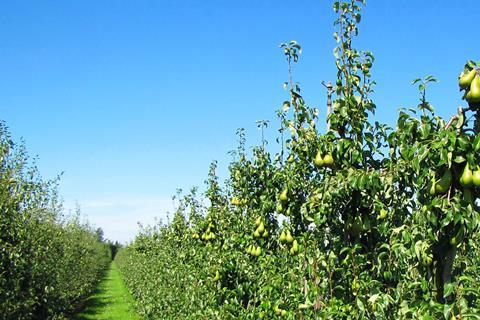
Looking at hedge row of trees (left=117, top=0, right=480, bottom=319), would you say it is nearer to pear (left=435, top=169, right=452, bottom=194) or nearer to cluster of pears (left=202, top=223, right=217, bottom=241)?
pear (left=435, top=169, right=452, bottom=194)

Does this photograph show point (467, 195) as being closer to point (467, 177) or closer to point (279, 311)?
point (467, 177)

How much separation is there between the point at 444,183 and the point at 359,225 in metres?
0.94

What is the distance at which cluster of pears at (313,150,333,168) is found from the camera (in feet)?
11.0

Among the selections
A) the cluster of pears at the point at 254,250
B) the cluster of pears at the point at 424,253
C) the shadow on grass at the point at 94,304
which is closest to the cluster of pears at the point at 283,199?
the cluster of pears at the point at 254,250

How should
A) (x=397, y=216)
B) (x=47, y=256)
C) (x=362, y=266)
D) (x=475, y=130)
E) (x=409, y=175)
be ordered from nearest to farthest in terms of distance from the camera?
1. (x=475, y=130)
2. (x=409, y=175)
3. (x=397, y=216)
4. (x=362, y=266)
5. (x=47, y=256)

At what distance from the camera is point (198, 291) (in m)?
5.89

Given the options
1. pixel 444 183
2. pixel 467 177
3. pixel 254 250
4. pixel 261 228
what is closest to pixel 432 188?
pixel 444 183

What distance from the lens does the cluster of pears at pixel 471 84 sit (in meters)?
2.21

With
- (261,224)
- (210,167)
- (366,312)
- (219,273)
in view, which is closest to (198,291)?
(219,273)

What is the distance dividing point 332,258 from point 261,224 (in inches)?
80.2

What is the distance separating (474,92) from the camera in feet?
7.25

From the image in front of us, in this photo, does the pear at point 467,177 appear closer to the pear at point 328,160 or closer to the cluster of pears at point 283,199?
the pear at point 328,160

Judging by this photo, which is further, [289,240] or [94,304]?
[94,304]

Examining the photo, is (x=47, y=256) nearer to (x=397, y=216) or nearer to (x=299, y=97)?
(x=299, y=97)
